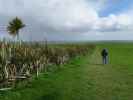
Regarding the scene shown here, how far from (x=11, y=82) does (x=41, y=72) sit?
7155 millimetres

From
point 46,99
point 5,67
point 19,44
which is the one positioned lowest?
point 46,99

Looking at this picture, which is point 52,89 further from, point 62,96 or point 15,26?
point 15,26

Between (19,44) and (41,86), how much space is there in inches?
171

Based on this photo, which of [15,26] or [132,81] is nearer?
[132,81]

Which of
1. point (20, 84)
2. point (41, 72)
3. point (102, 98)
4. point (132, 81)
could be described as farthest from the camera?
point (41, 72)

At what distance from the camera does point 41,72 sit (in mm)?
23734

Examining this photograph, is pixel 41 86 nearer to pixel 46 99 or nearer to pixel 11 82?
pixel 11 82

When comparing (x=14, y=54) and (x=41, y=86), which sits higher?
(x=14, y=54)

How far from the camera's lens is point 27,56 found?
20.2 metres

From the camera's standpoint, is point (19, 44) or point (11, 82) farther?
point (19, 44)

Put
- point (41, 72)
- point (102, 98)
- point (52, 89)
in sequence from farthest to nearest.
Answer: point (41, 72) → point (52, 89) → point (102, 98)

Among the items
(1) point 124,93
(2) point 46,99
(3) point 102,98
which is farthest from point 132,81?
(2) point 46,99

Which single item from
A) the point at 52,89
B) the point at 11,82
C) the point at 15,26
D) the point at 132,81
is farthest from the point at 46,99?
the point at 15,26

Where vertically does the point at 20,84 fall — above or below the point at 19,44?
below
